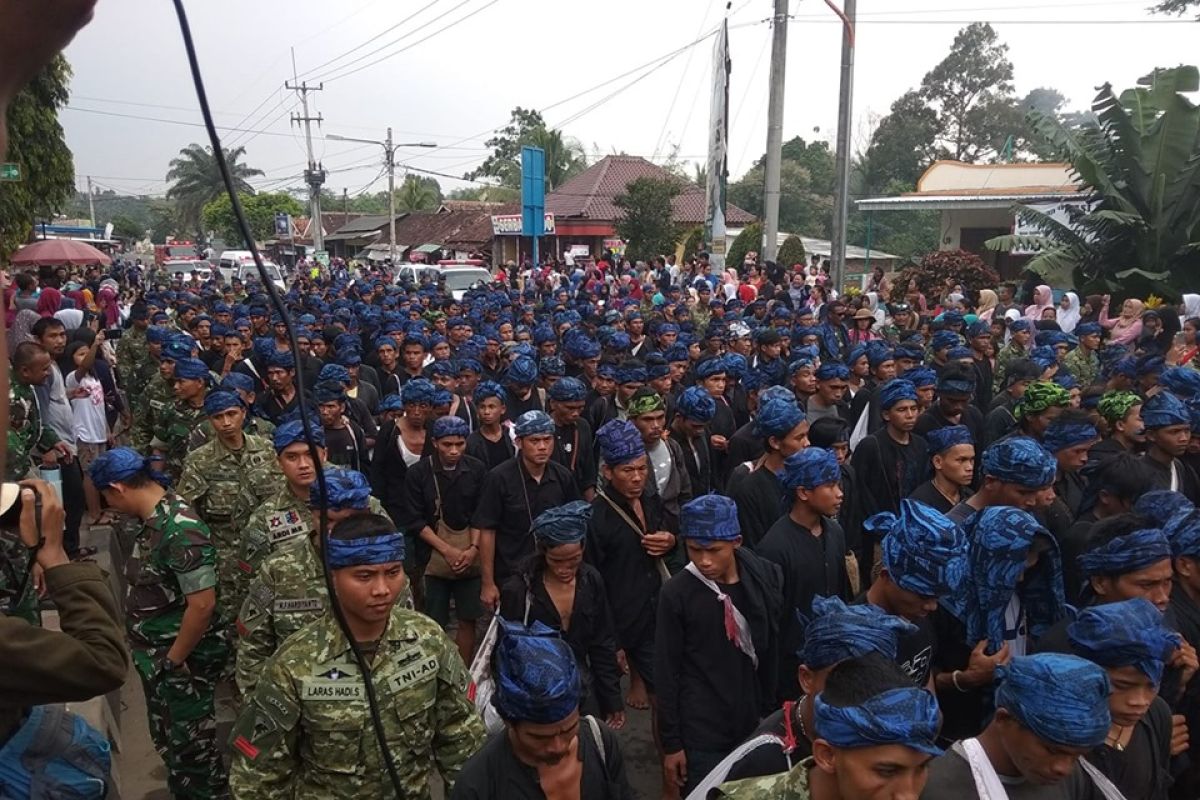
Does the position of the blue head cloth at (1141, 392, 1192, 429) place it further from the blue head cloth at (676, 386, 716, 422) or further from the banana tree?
the banana tree

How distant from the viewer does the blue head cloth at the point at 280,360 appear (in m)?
7.19

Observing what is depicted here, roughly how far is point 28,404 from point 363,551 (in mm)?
4679

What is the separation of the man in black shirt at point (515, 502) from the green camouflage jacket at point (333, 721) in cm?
219

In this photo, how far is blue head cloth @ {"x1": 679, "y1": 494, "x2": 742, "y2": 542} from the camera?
3.60 meters

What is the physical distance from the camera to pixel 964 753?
7.83 ft

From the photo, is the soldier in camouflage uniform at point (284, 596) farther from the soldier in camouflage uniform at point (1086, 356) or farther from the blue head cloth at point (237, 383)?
the soldier in camouflage uniform at point (1086, 356)

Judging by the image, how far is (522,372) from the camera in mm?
7289

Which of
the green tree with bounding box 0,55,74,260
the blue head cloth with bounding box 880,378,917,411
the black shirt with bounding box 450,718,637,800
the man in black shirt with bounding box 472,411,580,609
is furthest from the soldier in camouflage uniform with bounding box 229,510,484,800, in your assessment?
the green tree with bounding box 0,55,74,260

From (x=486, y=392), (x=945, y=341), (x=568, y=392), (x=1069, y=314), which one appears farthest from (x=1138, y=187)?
(x=486, y=392)

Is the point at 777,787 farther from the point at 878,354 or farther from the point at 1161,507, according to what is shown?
the point at 878,354

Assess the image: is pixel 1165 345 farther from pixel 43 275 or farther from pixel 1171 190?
pixel 43 275

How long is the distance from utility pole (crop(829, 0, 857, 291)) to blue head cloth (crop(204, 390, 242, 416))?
1270 centimetres

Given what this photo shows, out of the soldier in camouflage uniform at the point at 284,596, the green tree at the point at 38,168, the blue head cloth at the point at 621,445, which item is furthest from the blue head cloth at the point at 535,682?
the green tree at the point at 38,168

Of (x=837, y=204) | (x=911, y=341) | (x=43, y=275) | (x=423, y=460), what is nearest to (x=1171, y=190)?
(x=837, y=204)
